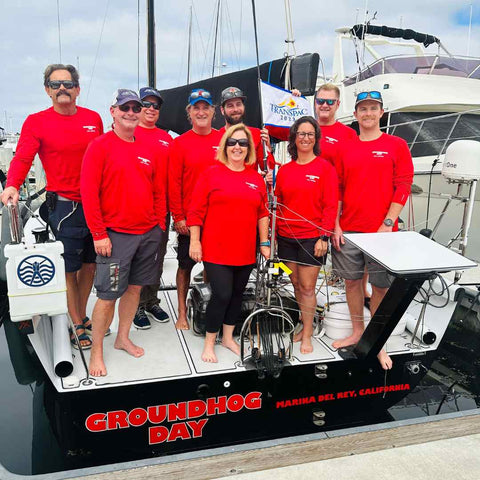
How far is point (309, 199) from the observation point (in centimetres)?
319

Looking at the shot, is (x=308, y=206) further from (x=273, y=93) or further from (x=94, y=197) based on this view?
(x=94, y=197)

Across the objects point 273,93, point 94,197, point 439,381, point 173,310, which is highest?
point 273,93

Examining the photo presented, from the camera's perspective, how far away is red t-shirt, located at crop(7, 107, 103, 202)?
3.03m

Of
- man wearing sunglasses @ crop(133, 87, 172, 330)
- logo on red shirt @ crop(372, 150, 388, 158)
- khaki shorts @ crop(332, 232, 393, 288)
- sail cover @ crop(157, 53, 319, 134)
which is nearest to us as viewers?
logo on red shirt @ crop(372, 150, 388, 158)

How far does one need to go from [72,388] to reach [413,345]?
8.50ft

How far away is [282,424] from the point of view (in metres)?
3.24

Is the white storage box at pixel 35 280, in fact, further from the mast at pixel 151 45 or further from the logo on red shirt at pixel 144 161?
the mast at pixel 151 45

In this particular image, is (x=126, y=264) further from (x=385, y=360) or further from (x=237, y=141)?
(x=385, y=360)

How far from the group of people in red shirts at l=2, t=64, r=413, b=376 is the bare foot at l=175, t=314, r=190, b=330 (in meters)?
0.51

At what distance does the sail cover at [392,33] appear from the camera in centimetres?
1095

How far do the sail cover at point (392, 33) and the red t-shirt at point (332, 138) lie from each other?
8504mm

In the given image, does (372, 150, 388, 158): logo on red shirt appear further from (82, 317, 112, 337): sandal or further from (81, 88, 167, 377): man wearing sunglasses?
(82, 317, 112, 337): sandal

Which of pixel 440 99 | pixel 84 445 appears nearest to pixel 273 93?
pixel 84 445

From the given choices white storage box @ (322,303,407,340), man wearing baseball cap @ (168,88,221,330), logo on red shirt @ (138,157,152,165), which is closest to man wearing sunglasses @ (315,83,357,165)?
man wearing baseball cap @ (168,88,221,330)
